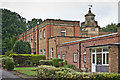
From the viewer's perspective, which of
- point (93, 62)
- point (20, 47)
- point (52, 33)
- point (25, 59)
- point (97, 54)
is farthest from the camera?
point (52, 33)

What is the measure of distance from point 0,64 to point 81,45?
1062cm

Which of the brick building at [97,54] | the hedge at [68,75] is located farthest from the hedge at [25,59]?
the hedge at [68,75]

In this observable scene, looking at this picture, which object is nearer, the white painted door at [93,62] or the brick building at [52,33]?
the white painted door at [93,62]

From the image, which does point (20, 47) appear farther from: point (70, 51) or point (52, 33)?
point (70, 51)

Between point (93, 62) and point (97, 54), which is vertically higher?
point (97, 54)

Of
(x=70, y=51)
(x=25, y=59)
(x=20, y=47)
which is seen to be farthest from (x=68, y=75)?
(x=20, y=47)

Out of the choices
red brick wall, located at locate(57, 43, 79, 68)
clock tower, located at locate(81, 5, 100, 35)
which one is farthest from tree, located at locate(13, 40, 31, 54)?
clock tower, located at locate(81, 5, 100, 35)

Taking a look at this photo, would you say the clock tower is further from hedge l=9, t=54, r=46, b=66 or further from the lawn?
the lawn

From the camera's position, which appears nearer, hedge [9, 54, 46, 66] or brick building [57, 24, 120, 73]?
brick building [57, 24, 120, 73]

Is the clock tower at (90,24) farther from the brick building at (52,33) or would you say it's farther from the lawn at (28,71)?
the lawn at (28,71)

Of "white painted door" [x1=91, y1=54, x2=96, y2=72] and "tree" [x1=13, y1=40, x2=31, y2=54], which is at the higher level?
"tree" [x1=13, y1=40, x2=31, y2=54]

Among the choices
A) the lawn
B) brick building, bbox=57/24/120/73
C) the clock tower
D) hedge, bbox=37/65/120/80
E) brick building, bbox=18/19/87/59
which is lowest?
the lawn

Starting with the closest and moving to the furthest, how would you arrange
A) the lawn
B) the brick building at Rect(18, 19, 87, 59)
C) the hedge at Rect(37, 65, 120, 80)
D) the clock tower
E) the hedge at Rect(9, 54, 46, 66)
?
the hedge at Rect(37, 65, 120, 80), the lawn, the hedge at Rect(9, 54, 46, 66), the brick building at Rect(18, 19, 87, 59), the clock tower

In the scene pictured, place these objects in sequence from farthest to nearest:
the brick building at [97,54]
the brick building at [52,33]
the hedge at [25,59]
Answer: the brick building at [52,33] < the hedge at [25,59] < the brick building at [97,54]
